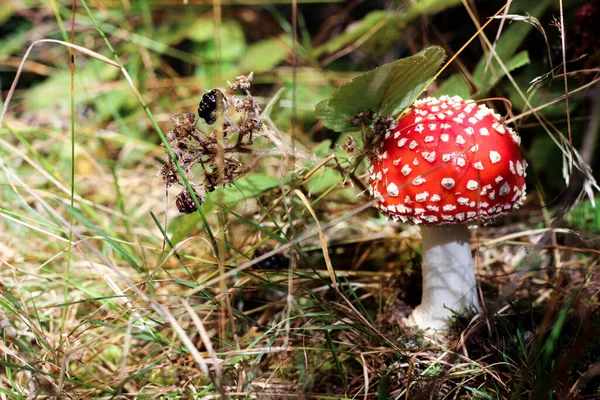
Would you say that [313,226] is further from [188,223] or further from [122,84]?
[122,84]

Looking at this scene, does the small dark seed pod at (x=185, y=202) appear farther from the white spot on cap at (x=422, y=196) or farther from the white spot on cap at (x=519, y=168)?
the white spot on cap at (x=519, y=168)

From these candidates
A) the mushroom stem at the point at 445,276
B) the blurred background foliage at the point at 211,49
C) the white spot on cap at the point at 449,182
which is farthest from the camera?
the blurred background foliage at the point at 211,49

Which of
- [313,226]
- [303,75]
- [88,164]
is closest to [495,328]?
[313,226]

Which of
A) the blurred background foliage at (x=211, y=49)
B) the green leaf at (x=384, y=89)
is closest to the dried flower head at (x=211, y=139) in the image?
the green leaf at (x=384, y=89)

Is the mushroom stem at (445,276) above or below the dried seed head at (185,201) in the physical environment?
below

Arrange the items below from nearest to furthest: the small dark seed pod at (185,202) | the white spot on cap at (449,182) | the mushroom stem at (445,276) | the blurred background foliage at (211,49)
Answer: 1. the white spot on cap at (449,182)
2. the small dark seed pod at (185,202)
3. the mushroom stem at (445,276)
4. the blurred background foliage at (211,49)

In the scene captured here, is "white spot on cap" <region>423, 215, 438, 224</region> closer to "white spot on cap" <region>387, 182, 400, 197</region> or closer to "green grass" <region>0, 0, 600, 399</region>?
"white spot on cap" <region>387, 182, 400, 197</region>

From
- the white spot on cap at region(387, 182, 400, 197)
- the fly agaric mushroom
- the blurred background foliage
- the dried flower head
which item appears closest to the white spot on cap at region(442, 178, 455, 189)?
the fly agaric mushroom
